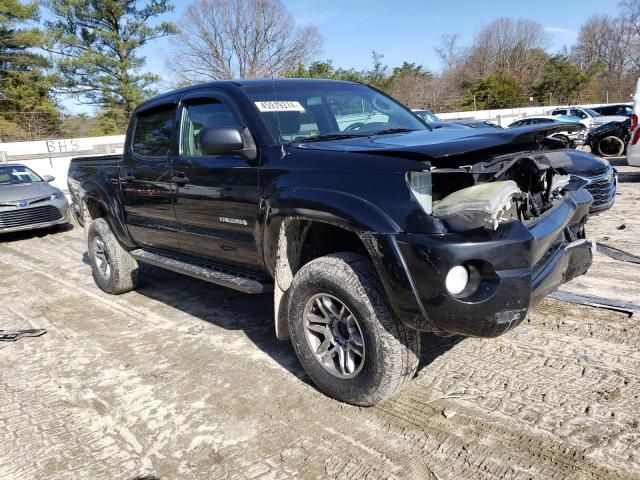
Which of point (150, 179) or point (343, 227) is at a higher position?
point (150, 179)

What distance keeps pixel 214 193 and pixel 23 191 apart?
7480 mm

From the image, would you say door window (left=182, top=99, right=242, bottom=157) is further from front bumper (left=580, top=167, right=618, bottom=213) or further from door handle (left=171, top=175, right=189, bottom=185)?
front bumper (left=580, top=167, right=618, bottom=213)

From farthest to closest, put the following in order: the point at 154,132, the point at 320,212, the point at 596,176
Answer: the point at 596,176 < the point at 154,132 < the point at 320,212

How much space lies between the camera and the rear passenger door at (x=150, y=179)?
14.2 ft

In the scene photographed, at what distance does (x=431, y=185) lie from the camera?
262cm

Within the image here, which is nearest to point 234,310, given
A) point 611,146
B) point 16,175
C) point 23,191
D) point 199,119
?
point 199,119

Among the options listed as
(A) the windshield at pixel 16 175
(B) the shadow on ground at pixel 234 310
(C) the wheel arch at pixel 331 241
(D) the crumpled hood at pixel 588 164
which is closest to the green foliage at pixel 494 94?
(A) the windshield at pixel 16 175

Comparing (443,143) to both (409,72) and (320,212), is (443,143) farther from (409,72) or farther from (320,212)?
(409,72)

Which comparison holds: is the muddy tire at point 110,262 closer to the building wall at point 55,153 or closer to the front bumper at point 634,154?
the front bumper at point 634,154

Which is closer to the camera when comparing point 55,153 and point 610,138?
point 610,138

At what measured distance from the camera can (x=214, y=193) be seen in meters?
3.72

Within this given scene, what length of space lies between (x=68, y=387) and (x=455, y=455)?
2525mm

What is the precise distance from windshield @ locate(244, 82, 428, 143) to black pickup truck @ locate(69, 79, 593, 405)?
13 mm

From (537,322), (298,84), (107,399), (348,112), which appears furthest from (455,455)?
(298,84)
